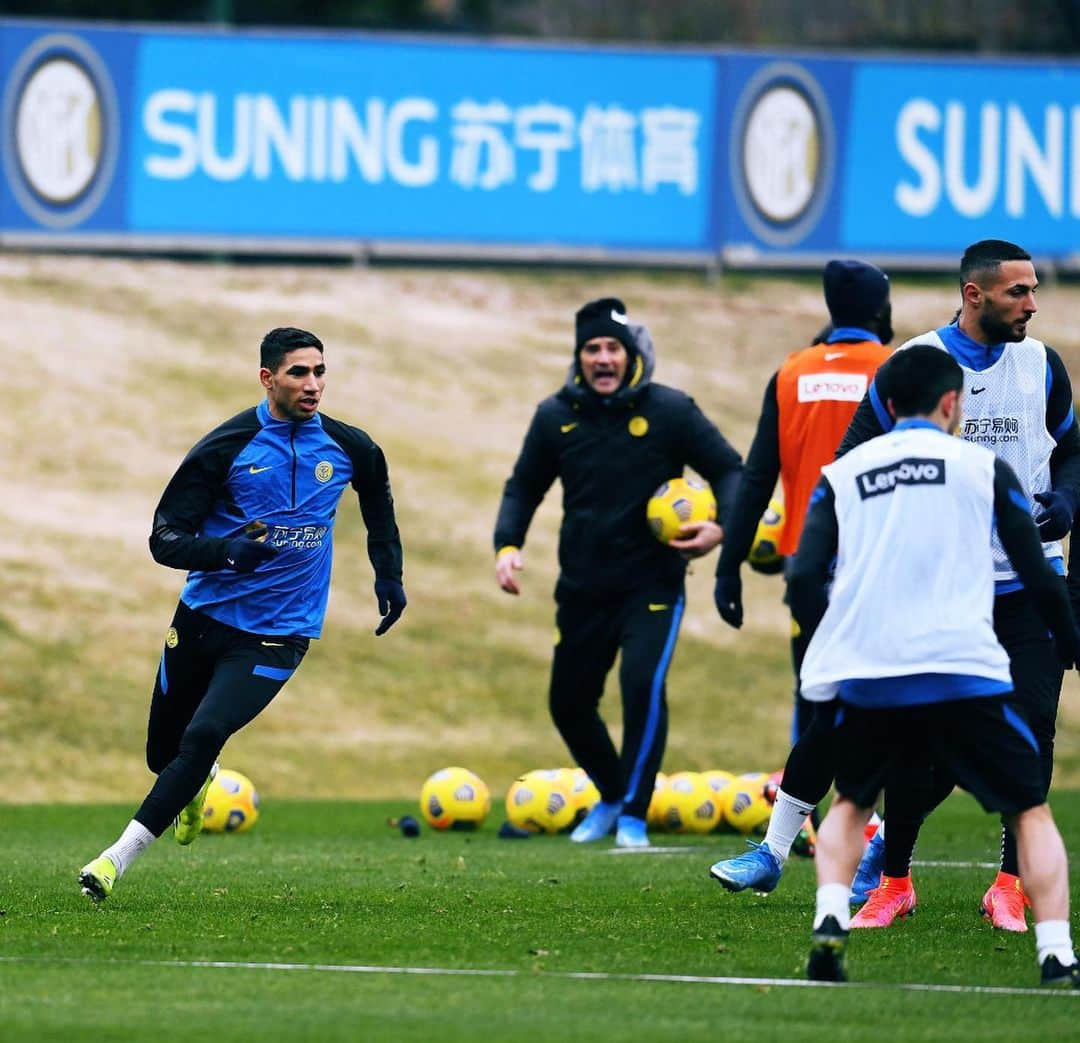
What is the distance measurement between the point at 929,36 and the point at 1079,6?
2335 mm

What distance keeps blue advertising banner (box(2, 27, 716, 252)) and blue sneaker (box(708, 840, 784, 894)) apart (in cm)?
1624

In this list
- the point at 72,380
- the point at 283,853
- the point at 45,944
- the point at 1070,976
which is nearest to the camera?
the point at 1070,976

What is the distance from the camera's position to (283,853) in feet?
38.4

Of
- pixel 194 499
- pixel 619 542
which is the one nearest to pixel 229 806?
pixel 619 542

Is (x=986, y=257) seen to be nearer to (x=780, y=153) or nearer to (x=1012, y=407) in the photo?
(x=1012, y=407)

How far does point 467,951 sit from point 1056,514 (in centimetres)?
263

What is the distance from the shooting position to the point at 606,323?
1244 cm

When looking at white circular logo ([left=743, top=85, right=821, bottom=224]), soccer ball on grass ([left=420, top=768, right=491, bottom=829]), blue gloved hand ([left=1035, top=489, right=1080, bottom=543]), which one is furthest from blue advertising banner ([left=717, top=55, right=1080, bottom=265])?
blue gloved hand ([left=1035, top=489, right=1080, bottom=543])

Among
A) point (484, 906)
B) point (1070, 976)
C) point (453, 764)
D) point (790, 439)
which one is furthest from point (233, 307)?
point (1070, 976)

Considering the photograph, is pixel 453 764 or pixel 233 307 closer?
pixel 453 764

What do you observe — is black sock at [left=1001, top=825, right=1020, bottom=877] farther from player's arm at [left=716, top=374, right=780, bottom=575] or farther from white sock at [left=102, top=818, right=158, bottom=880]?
white sock at [left=102, top=818, right=158, bottom=880]

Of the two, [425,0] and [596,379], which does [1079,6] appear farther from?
[596,379]

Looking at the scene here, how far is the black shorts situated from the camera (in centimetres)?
716

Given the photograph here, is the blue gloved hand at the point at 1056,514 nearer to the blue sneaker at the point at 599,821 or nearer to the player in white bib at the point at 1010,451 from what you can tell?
the player in white bib at the point at 1010,451
